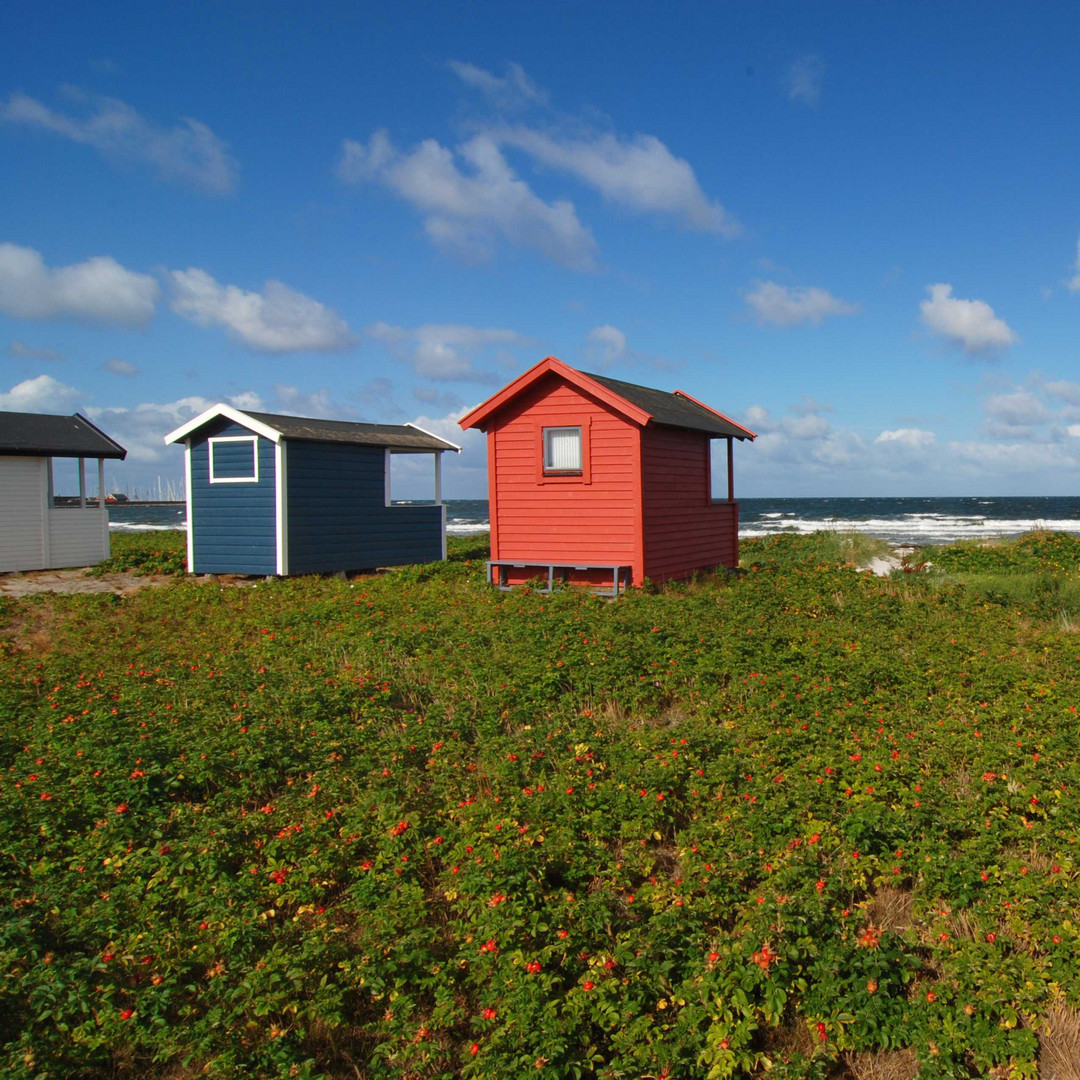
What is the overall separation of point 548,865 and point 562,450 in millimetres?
10710

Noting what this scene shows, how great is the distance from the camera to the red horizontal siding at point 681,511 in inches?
593

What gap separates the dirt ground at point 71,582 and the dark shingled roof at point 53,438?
8.85 feet

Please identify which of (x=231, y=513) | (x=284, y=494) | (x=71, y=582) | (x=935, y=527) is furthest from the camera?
(x=935, y=527)

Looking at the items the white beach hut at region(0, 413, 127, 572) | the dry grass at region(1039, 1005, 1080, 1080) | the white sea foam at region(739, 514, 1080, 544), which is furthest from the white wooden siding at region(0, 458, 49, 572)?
the white sea foam at region(739, 514, 1080, 544)

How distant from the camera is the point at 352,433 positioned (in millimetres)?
19344

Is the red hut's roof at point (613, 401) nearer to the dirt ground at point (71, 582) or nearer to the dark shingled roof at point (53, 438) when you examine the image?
the dirt ground at point (71, 582)

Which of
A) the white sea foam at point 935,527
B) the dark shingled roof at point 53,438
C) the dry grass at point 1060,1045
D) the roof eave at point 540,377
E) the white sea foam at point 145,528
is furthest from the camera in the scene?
the white sea foam at point 145,528

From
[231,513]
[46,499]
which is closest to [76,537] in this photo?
[46,499]

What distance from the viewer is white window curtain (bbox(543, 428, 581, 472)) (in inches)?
597

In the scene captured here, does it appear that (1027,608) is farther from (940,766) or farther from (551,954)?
(551,954)

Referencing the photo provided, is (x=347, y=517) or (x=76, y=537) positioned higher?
(x=347, y=517)

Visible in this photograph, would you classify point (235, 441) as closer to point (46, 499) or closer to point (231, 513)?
point (231, 513)

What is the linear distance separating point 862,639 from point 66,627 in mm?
10955

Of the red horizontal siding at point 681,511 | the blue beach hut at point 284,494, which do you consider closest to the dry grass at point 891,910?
the red horizontal siding at point 681,511
